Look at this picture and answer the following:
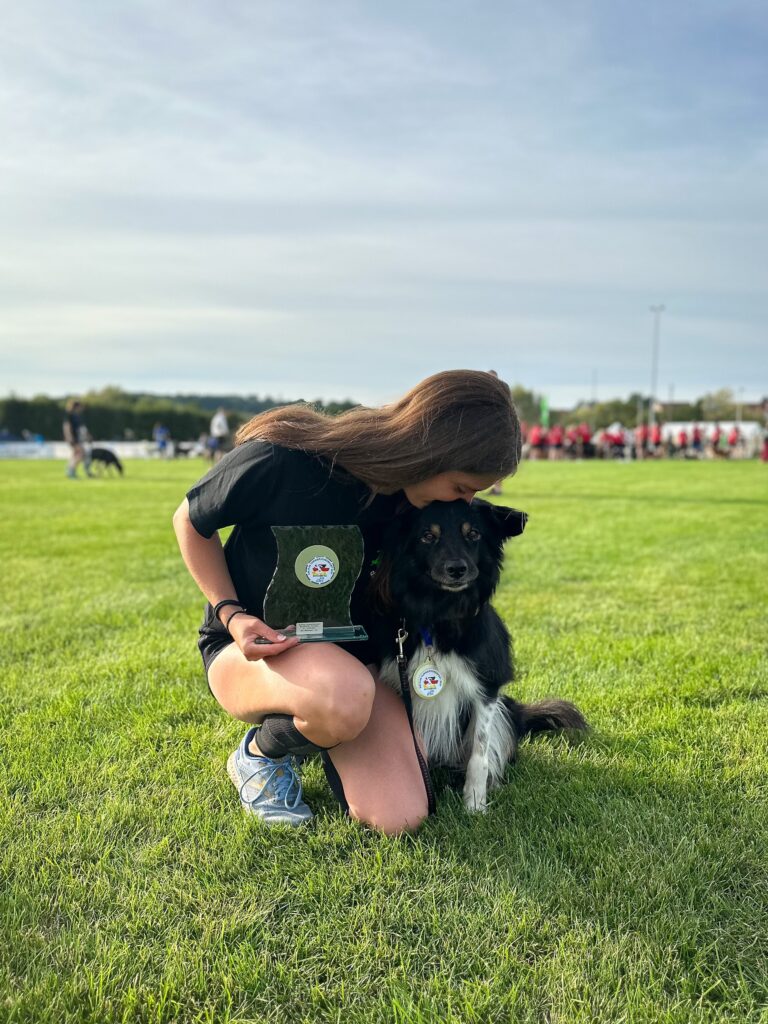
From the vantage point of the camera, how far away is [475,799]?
2.99 metres

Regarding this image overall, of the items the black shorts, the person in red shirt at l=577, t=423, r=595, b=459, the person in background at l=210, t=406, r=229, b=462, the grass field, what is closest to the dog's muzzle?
the black shorts

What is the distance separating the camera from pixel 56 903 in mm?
2369

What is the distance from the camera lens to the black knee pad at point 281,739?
2834 millimetres

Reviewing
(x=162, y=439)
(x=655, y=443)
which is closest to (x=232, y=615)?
(x=162, y=439)

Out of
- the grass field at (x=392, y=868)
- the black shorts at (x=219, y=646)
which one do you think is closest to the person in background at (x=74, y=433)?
the grass field at (x=392, y=868)

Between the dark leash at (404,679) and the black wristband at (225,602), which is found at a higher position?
the black wristband at (225,602)

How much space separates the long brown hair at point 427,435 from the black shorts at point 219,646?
2.24ft

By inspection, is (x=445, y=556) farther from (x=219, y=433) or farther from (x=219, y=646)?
(x=219, y=433)

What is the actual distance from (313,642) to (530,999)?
1301 mm

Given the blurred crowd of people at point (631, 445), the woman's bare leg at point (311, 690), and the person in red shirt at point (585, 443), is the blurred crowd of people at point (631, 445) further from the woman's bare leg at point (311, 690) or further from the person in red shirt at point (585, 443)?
the woman's bare leg at point (311, 690)

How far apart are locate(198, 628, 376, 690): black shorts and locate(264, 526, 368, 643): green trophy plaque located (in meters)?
0.20

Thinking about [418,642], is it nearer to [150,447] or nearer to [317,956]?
[317,956]

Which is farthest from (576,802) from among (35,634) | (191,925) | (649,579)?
(649,579)

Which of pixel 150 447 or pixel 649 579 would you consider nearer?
pixel 649 579
